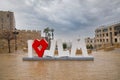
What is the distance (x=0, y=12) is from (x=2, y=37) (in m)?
21.2

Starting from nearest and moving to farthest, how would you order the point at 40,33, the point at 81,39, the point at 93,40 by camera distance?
the point at 81,39, the point at 40,33, the point at 93,40

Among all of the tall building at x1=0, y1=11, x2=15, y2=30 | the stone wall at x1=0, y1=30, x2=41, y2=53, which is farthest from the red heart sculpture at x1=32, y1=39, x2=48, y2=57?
the tall building at x1=0, y1=11, x2=15, y2=30

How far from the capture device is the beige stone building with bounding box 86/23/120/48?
8538cm

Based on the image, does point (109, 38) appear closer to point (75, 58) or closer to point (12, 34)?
point (12, 34)

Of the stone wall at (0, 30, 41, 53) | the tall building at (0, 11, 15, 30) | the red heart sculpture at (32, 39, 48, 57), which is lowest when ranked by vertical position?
the red heart sculpture at (32, 39, 48, 57)

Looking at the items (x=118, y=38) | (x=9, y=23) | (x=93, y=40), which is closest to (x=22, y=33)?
(x=9, y=23)

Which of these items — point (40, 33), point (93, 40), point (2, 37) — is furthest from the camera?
point (93, 40)

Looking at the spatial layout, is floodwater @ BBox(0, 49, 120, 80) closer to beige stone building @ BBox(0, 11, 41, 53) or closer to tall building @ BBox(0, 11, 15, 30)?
beige stone building @ BBox(0, 11, 41, 53)

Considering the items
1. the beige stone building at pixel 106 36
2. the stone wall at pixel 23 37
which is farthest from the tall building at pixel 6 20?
the beige stone building at pixel 106 36

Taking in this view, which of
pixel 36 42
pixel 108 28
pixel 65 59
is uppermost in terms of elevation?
pixel 108 28

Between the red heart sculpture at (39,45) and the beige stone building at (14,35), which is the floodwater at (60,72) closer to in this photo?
the red heart sculpture at (39,45)

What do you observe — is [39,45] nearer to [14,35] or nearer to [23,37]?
[14,35]

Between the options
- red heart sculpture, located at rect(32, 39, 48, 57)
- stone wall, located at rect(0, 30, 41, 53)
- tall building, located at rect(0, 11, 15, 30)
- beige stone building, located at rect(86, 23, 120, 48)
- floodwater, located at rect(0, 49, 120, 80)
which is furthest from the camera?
beige stone building, located at rect(86, 23, 120, 48)

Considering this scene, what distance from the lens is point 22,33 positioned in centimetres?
7219
